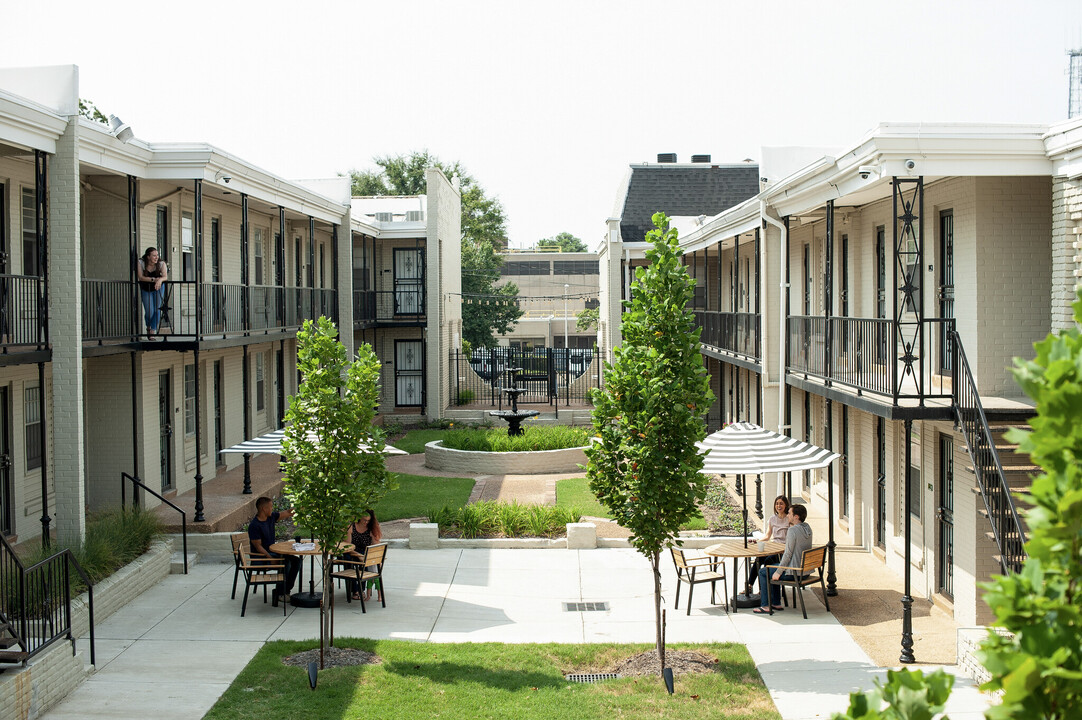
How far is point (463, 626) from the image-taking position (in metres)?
13.2

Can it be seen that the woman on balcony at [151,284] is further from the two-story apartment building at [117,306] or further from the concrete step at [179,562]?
the concrete step at [179,562]

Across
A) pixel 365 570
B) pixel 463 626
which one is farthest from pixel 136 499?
pixel 463 626

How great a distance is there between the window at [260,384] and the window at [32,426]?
32.7 ft

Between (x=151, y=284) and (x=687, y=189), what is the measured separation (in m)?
25.2

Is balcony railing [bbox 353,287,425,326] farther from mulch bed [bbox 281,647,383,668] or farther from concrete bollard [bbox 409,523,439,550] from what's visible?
mulch bed [bbox 281,647,383,668]

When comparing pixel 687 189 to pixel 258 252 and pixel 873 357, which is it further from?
pixel 873 357

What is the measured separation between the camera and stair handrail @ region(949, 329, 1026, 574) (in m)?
9.92

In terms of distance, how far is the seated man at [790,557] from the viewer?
44.1 ft

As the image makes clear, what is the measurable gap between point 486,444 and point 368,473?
15.0m

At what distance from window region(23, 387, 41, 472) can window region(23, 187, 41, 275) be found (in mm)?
1898

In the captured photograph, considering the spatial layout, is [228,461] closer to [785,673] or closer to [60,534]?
[60,534]

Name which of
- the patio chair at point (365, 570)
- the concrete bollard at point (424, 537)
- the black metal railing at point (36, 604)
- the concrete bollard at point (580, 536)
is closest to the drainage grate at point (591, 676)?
the patio chair at point (365, 570)

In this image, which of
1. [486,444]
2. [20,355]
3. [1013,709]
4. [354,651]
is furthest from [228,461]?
[1013,709]

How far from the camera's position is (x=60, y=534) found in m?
14.2
